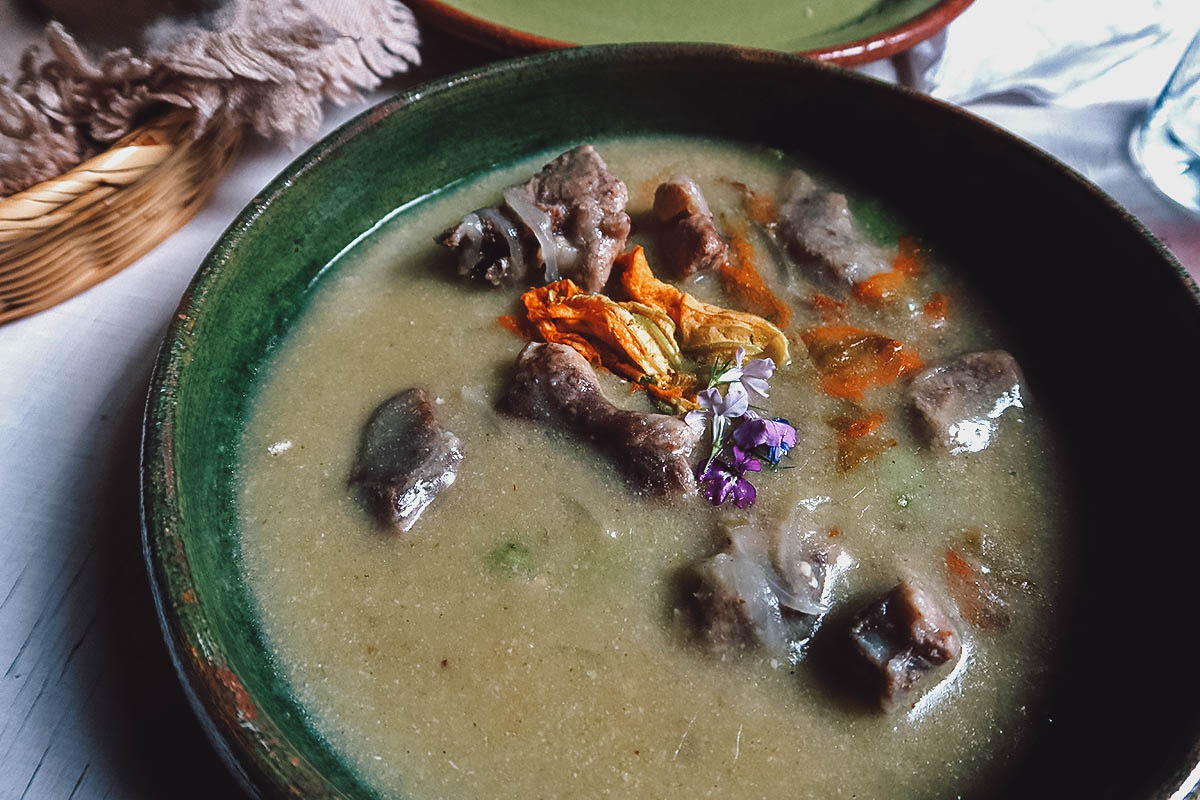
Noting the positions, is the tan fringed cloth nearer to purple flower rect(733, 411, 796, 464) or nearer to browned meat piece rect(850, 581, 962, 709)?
purple flower rect(733, 411, 796, 464)

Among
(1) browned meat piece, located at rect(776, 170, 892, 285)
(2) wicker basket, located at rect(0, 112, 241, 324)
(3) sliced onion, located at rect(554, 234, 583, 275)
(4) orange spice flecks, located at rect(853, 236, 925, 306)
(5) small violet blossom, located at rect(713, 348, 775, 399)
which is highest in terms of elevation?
(2) wicker basket, located at rect(0, 112, 241, 324)

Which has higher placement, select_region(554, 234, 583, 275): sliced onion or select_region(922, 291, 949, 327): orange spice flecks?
select_region(554, 234, 583, 275): sliced onion

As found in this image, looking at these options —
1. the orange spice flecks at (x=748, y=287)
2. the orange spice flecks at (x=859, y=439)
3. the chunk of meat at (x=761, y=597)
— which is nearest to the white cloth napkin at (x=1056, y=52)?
the orange spice flecks at (x=748, y=287)

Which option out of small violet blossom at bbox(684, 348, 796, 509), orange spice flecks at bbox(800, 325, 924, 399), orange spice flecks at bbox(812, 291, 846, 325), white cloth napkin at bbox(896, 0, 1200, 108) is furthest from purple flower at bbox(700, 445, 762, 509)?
white cloth napkin at bbox(896, 0, 1200, 108)

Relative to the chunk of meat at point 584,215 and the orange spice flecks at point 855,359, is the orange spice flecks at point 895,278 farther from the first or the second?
the chunk of meat at point 584,215

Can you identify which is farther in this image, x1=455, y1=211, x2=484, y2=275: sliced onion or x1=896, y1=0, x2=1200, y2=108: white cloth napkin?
x1=896, y1=0, x2=1200, y2=108: white cloth napkin

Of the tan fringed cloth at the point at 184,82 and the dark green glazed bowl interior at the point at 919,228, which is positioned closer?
the dark green glazed bowl interior at the point at 919,228

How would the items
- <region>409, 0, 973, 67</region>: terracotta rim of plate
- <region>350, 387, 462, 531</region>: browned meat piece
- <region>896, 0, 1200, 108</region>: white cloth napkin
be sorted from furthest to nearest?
1. <region>896, 0, 1200, 108</region>: white cloth napkin
2. <region>409, 0, 973, 67</region>: terracotta rim of plate
3. <region>350, 387, 462, 531</region>: browned meat piece
